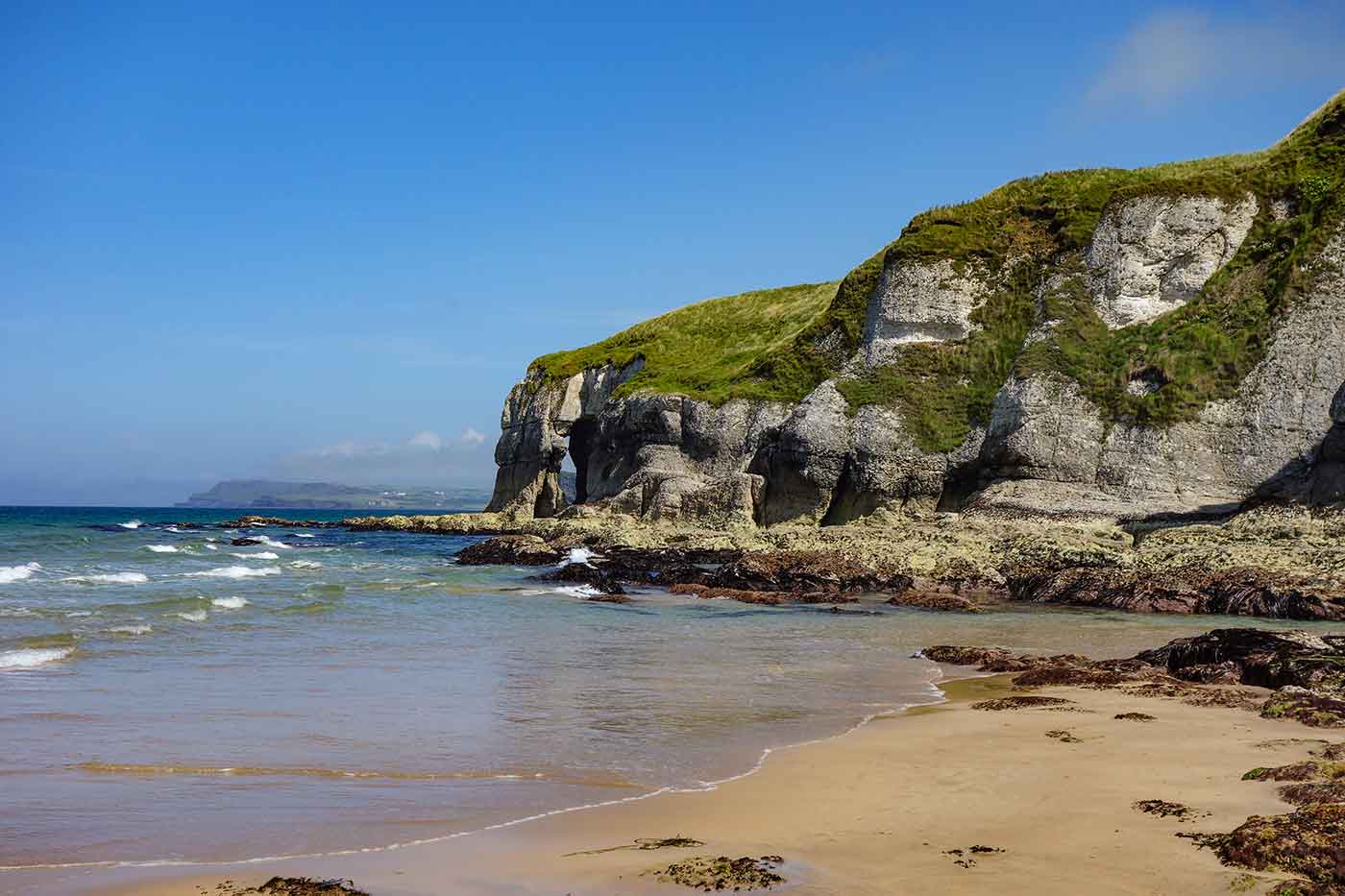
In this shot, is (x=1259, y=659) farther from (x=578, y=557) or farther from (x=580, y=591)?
(x=578, y=557)

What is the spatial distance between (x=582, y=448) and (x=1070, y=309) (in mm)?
Result: 41006

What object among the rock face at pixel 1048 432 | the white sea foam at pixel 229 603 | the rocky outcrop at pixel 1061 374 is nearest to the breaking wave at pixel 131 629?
the white sea foam at pixel 229 603

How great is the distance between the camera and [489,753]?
9.34 meters

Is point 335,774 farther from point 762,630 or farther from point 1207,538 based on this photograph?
point 1207,538

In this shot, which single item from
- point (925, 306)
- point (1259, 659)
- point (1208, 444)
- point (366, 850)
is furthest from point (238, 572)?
point (1208, 444)

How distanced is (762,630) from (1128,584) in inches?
381

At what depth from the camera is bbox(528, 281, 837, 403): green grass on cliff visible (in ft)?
209

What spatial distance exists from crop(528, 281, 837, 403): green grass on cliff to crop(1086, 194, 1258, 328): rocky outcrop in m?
18.9

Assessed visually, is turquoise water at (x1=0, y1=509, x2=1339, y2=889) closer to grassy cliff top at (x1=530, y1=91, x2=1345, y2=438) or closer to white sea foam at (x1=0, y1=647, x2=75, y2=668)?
white sea foam at (x1=0, y1=647, x2=75, y2=668)

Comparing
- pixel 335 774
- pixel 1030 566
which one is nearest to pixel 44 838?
pixel 335 774

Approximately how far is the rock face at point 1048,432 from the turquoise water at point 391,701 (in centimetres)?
1453

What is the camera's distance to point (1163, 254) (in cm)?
4416

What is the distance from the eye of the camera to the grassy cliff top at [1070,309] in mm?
38688

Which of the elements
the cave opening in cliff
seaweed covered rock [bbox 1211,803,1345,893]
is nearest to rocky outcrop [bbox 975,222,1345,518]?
seaweed covered rock [bbox 1211,803,1345,893]
